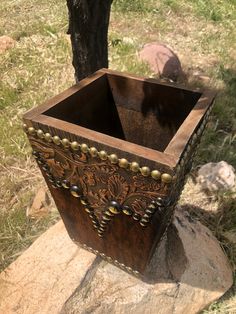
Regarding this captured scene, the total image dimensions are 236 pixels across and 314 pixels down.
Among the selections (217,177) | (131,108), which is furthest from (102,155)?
(217,177)

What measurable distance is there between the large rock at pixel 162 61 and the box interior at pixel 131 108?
230 cm

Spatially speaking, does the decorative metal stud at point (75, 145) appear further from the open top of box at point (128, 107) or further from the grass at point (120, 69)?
the grass at point (120, 69)

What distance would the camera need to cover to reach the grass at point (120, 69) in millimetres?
2404

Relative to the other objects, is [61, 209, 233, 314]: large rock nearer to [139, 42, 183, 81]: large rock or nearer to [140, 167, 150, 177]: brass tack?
[140, 167, 150, 177]: brass tack

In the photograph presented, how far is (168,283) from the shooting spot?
Answer: 71.9 inches

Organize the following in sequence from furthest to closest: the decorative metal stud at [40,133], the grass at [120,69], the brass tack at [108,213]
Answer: the grass at [120,69] < the brass tack at [108,213] < the decorative metal stud at [40,133]

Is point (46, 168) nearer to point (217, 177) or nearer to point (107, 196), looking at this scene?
point (107, 196)

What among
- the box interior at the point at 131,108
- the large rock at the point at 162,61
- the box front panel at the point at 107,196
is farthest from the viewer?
the large rock at the point at 162,61

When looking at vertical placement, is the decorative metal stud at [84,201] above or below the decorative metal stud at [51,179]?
below

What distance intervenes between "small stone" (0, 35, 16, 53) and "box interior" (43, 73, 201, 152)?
2.94m

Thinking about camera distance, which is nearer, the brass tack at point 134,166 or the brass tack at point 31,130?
the brass tack at point 134,166

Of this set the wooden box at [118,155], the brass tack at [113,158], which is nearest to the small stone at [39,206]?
the wooden box at [118,155]

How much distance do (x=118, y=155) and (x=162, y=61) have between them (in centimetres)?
307

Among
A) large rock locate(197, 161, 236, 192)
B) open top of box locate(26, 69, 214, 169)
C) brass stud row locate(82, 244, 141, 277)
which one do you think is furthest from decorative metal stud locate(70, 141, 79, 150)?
large rock locate(197, 161, 236, 192)
